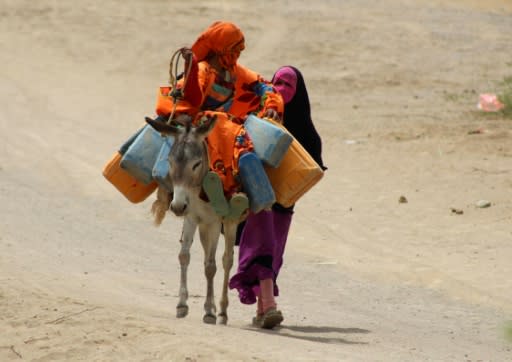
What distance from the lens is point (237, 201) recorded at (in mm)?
8516

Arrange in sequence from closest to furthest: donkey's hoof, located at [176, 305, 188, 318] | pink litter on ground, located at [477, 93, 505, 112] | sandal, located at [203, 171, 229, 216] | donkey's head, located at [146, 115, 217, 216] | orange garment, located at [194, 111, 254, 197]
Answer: donkey's head, located at [146, 115, 217, 216] < sandal, located at [203, 171, 229, 216] < orange garment, located at [194, 111, 254, 197] < donkey's hoof, located at [176, 305, 188, 318] < pink litter on ground, located at [477, 93, 505, 112]

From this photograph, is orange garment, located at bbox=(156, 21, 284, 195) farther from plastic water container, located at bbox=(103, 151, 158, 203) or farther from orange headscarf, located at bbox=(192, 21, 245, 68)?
plastic water container, located at bbox=(103, 151, 158, 203)

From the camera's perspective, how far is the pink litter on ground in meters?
19.7

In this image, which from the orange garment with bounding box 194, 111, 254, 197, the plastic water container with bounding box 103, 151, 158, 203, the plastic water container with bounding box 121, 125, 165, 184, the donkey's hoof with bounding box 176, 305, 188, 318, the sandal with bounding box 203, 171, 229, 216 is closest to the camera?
the sandal with bounding box 203, 171, 229, 216

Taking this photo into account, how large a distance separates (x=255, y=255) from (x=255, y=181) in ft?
2.96

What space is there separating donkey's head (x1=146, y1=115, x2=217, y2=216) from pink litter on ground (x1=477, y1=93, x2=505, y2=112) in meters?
11.8

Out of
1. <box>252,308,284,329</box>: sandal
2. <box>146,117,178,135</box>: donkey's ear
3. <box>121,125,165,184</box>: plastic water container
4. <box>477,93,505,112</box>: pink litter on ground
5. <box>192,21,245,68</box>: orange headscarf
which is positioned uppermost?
<box>477,93,505,112</box>: pink litter on ground

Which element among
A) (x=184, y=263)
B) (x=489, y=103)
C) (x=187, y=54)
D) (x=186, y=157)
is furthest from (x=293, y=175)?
(x=489, y=103)

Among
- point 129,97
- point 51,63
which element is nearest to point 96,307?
point 129,97

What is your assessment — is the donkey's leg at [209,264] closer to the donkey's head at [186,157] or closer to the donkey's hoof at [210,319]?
the donkey's hoof at [210,319]

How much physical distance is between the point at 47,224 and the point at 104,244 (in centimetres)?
77

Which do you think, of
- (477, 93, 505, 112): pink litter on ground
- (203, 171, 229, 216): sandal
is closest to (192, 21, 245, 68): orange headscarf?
(203, 171, 229, 216): sandal

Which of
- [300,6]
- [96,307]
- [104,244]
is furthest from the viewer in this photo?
[300,6]

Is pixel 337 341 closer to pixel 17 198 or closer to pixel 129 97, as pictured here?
pixel 17 198
